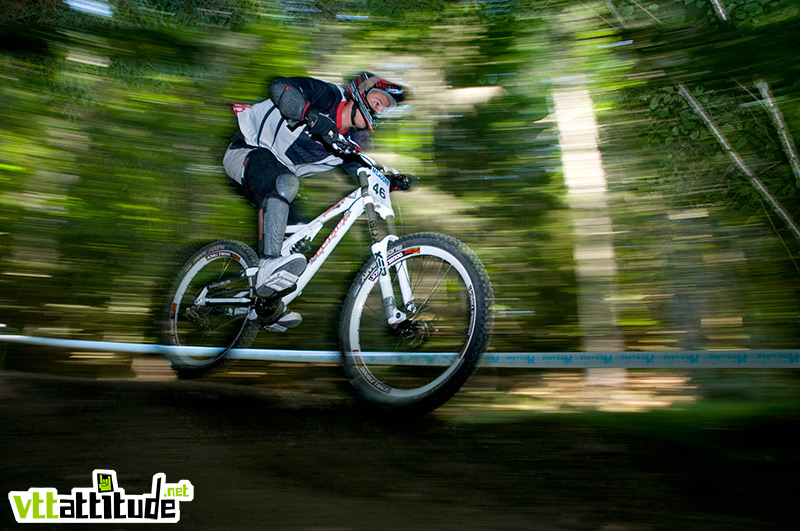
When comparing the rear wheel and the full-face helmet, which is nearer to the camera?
the full-face helmet

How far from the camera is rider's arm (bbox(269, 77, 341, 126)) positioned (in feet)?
8.04

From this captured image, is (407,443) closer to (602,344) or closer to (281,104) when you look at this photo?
(281,104)

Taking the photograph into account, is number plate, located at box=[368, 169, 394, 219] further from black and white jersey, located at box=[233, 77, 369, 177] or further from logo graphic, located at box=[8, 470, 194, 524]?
logo graphic, located at box=[8, 470, 194, 524]

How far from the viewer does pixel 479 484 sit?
1926 mm

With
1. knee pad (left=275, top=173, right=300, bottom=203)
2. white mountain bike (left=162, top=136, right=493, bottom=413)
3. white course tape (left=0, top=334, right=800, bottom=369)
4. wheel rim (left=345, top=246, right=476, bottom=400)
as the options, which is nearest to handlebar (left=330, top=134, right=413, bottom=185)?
white mountain bike (left=162, top=136, right=493, bottom=413)

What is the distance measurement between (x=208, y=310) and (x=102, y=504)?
1.39 m

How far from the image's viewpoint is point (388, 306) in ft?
7.78

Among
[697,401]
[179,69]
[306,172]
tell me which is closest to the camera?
[697,401]

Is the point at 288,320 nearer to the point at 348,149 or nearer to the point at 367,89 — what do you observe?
the point at 348,149

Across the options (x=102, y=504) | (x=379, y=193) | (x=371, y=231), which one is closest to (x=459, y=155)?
(x=379, y=193)

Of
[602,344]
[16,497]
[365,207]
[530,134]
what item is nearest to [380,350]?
[365,207]

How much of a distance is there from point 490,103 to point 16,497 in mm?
4198

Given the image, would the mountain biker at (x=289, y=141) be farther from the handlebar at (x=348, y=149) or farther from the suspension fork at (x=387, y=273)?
the suspension fork at (x=387, y=273)

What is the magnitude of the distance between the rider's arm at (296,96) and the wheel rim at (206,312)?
105 centimetres
